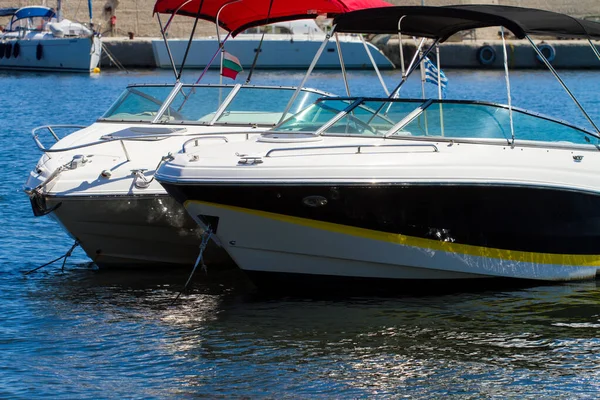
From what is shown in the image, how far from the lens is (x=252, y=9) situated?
14.7m

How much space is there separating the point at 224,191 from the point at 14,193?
24.9 feet

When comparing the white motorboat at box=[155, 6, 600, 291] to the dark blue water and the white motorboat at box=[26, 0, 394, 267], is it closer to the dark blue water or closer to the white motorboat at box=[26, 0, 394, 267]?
the dark blue water

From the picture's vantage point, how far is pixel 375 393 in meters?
7.05

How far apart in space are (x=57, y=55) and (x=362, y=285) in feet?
139

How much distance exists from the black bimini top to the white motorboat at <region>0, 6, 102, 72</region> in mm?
38785

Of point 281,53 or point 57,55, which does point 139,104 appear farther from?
point 57,55

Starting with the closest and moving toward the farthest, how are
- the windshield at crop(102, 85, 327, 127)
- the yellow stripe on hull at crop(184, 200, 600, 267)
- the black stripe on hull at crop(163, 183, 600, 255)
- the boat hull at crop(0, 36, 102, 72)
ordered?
1. the black stripe on hull at crop(163, 183, 600, 255)
2. the yellow stripe on hull at crop(184, 200, 600, 267)
3. the windshield at crop(102, 85, 327, 127)
4. the boat hull at crop(0, 36, 102, 72)

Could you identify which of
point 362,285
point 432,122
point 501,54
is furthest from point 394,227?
point 501,54

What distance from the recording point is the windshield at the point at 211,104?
12.0 metres

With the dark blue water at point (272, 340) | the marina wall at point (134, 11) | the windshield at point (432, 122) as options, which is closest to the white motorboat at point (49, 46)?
the marina wall at point (134, 11)

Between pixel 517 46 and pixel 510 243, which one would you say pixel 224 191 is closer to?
pixel 510 243

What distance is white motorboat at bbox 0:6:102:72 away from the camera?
48125 mm

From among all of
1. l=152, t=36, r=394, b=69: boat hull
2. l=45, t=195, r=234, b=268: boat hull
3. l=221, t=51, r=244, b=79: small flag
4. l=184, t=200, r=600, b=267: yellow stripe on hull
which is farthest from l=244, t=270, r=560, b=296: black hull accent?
l=152, t=36, r=394, b=69: boat hull

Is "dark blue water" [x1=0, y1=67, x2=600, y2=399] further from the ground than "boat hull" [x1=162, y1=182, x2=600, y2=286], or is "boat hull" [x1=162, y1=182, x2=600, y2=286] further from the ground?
"boat hull" [x1=162, y1=182, x2=600, y2=286]
